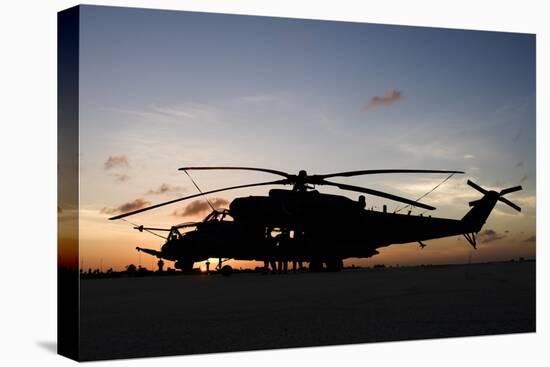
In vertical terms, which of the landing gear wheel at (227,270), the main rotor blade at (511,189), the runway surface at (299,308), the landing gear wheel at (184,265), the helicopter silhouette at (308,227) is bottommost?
the runway surface at (299,308)

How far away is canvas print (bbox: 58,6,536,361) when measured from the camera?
1152 centimetres

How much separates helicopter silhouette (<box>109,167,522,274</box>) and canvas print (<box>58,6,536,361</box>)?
0.04 metres

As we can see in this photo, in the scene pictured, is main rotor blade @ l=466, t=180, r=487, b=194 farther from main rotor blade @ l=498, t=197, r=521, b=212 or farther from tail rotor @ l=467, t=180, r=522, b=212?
main rotor blade @ l=498, t=197, r=521, b=212

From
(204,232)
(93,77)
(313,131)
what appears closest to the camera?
(93,77)

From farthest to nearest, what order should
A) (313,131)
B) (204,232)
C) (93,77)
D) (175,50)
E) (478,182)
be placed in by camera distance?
(204,232), (478,182), (313,131), (175,50), (93,77)

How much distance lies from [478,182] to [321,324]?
11.2ft

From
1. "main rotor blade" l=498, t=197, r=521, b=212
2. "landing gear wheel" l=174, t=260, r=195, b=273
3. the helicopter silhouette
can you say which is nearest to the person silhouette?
the helicopter silhouette

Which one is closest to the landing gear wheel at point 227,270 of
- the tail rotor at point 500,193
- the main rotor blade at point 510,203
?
the tail rotor at point 500,193

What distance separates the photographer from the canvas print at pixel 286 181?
11516 millimetres

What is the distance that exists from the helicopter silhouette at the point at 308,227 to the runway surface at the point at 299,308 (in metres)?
0.50

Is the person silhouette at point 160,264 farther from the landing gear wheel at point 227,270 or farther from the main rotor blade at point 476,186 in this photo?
the main rotor blade at point 476,186

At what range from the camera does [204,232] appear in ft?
49.0

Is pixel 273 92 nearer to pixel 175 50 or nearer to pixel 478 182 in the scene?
pixel 175 50

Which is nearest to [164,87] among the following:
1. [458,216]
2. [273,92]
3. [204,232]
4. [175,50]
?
[175,50]
